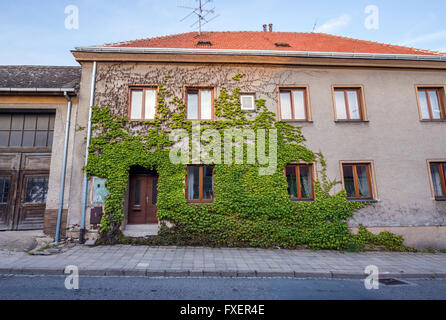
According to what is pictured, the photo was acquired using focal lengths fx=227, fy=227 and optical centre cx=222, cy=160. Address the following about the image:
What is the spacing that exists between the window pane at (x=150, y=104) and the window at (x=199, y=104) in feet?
4.13

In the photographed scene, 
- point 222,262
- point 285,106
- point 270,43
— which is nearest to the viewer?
point 222,262

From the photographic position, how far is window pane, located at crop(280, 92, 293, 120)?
873cm

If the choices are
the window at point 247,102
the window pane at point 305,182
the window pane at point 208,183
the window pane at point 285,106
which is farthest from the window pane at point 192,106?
the window pane at point 305,182

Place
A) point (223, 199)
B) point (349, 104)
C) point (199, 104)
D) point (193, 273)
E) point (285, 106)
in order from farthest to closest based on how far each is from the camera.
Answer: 1. point (349, 104)
2. point (285, 106)
3. point (199, 104)
4. point (223, 199)
5. point (193, 273)

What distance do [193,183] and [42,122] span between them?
6501 mm

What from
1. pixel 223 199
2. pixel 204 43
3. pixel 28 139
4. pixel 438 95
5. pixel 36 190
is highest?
pixel 204 43

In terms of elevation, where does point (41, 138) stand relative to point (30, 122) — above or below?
below

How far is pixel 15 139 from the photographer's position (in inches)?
348

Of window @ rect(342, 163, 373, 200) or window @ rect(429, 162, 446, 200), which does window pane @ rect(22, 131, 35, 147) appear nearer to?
window @ rect(342, 163, 373, 200)

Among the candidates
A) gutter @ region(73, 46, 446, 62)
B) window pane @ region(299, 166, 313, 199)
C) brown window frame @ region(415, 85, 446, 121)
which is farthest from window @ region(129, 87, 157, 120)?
brown window frame @ region(415, 85, 446, 121)

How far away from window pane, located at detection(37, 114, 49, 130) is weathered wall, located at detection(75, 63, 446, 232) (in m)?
1.96

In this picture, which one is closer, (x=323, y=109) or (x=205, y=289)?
(x=205, y=289)

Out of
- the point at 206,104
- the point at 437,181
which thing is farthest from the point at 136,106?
the point at 437,181

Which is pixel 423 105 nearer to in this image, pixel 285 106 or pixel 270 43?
pixel 285 106
